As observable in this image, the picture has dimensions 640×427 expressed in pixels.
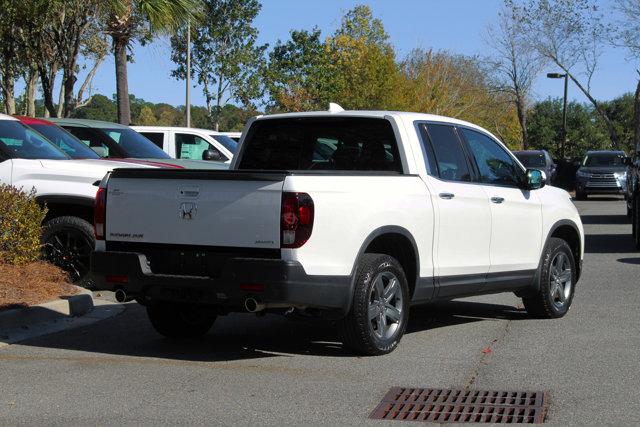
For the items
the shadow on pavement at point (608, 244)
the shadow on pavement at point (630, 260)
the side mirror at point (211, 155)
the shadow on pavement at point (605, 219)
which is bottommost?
the shadow on pavement at point (605, 219)

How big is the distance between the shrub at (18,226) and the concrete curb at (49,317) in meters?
0.70

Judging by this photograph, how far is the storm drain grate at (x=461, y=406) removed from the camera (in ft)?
19.5

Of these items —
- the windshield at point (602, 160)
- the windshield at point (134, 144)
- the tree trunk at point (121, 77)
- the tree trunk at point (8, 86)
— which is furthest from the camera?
the tree trunk at point (8, 86)

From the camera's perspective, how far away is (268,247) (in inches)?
279

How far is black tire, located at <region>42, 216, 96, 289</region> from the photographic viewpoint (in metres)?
11.1

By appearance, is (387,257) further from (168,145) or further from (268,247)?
(168,145)

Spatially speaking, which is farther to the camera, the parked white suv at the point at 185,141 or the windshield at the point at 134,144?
the parked white suv at the point at 185,141

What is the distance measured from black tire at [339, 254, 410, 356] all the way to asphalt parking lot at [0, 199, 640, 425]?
14 cm

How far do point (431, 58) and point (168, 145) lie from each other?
44.9 m

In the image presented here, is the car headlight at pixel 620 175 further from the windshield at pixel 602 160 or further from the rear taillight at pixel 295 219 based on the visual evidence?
the rear taillight at pixel 295 219

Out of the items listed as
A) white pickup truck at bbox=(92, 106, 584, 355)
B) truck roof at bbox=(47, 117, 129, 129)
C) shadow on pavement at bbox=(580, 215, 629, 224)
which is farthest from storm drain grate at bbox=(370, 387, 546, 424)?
shadow on pavement at bbox=(580, 215, 629, 224)

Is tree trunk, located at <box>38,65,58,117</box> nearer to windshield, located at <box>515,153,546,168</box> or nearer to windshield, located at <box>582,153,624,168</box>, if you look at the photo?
windshield, located at <box>515,153,546,168</box>

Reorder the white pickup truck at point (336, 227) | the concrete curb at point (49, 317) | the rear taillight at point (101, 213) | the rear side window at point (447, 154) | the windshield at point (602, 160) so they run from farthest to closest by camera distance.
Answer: the windshield at point (602, 160)
the concrete curb at point (49, 317)
the rear side window at point (447, 154)
the rear taillight at point (101, 213)
the white pickup truck at point (336, 227)

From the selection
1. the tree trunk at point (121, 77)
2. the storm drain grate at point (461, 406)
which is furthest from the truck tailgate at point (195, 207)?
the tree trunk at point (121, 77)
